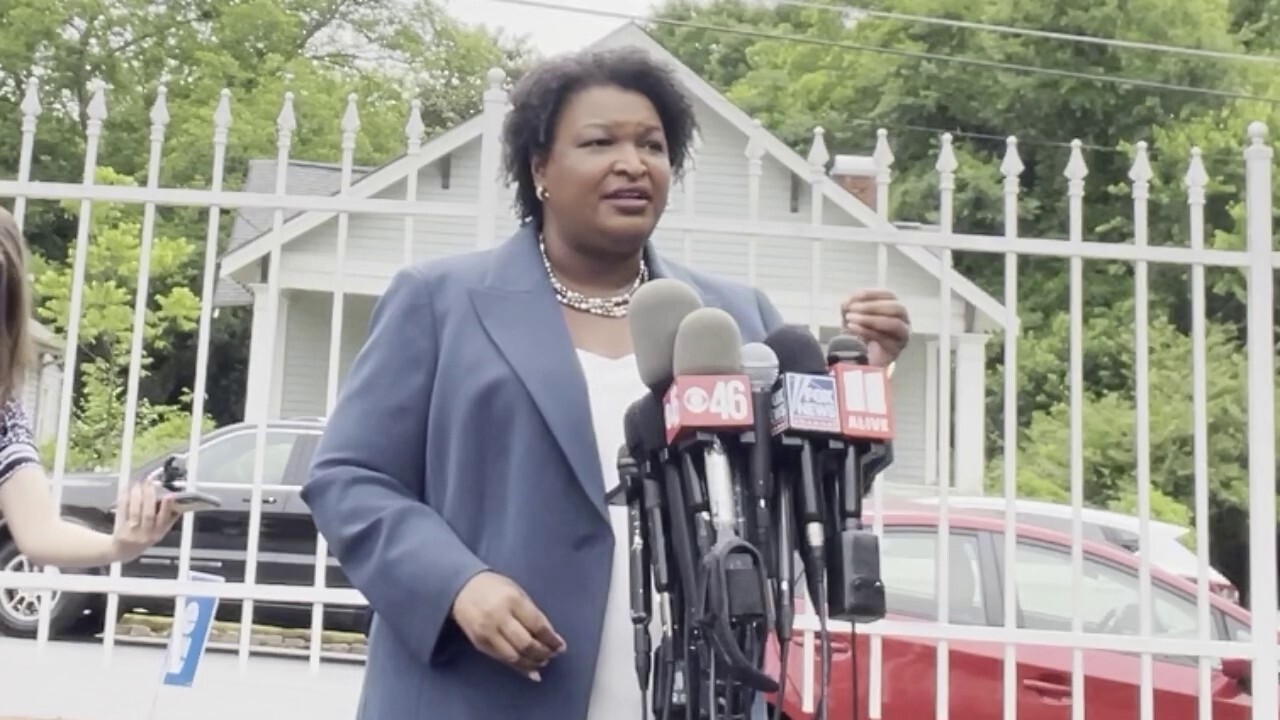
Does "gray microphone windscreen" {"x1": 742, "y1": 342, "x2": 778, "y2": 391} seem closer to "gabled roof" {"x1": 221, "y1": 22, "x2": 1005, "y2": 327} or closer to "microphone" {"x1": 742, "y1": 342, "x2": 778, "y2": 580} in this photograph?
"microphone" {"x1": 742, "y1": 342, "x2": 778, "y2": 580}

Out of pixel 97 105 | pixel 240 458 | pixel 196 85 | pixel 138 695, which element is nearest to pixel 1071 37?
pixel 240 458

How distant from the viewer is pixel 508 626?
1.48m

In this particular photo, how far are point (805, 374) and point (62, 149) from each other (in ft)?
75.5

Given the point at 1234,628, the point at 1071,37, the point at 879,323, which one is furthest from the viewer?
the point at 1071,37

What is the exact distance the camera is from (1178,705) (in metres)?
5.05

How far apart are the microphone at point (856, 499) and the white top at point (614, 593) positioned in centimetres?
31

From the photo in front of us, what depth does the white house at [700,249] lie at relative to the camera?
154 inches

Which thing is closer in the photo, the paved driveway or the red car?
the paved driveway

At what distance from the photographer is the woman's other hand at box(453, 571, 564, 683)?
148cm

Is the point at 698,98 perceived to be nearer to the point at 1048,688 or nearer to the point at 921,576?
the point at 921,576

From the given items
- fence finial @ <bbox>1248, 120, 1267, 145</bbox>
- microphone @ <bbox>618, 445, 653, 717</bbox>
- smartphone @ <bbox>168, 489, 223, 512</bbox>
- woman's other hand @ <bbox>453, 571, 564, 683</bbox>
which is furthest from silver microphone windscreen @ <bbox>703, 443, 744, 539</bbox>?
fence finial @ <bbox>1248, 120, 1267, 145</bbox>

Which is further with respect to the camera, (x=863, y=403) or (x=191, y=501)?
(x=191, y=501)

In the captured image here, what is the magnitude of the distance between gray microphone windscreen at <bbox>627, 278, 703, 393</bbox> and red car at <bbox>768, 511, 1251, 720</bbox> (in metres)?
3.31

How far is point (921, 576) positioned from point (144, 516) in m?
3.56
